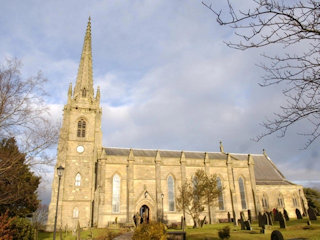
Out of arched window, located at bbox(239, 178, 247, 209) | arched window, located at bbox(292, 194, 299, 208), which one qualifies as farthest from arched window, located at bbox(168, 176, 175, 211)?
arched window, located at bbox(292, 194, 299, 208)

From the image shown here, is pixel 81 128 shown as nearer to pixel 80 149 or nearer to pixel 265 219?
pixel 80 149

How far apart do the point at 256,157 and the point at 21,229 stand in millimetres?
37819

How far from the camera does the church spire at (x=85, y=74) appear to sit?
3759 cm

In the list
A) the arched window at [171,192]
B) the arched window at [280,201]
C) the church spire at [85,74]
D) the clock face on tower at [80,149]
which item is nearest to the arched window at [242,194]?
the arched window at [280,201]

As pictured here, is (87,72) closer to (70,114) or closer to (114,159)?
(70,114)

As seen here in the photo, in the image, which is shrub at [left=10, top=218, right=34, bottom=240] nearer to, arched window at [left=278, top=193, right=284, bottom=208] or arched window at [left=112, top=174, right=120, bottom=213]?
arched window at [left=112, top=174, right=120, bottom=213]

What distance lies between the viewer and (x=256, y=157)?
143ft

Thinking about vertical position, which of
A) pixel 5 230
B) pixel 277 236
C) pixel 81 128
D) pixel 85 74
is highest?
pixel 85 74

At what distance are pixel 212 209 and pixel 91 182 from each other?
16.2m

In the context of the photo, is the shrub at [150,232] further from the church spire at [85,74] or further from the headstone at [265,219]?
the church spire at [85,74]

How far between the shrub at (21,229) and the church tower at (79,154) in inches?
434

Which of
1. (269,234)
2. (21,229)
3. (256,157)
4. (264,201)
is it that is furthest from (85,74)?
(269,234)

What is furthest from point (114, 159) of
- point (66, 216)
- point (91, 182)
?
point (66, 216)

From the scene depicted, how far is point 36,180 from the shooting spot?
87.1ft
